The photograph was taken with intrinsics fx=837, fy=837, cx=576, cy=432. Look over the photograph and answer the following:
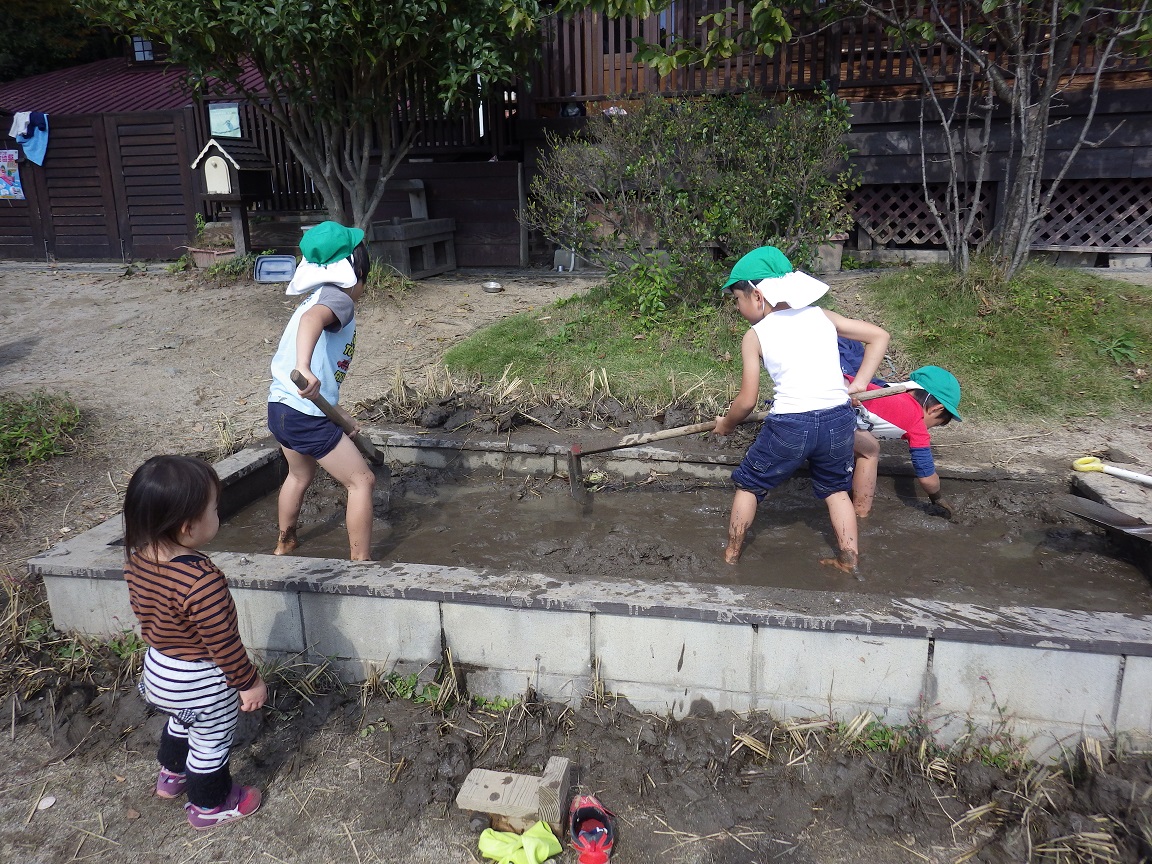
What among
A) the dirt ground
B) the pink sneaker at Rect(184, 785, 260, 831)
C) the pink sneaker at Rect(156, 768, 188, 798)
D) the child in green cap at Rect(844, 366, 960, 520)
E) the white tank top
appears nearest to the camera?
the dirt ground

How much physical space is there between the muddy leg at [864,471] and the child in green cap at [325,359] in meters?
2.45

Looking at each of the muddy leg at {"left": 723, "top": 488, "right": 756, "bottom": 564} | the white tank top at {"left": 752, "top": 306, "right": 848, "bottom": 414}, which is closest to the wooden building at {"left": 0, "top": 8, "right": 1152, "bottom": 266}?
the white tank top at {"left": 752, "top": 306, "right": 848, "bottom": 414}

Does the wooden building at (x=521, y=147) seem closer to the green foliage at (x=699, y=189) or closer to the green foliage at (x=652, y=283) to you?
the green foliage at (x=699, y=189)

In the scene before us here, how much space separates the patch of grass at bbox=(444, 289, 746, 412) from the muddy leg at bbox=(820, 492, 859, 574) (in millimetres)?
1655

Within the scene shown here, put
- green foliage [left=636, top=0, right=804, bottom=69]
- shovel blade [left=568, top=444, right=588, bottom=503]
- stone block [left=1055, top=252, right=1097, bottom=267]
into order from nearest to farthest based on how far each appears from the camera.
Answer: shovel blade [left=568, top=444, right=588, bottom=503] → green foliage [left=636, top=0, right=804, bottom=69] → stone block [left=1055, top=252, right=1097, bottom=267]

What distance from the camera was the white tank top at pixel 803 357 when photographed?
352 cm

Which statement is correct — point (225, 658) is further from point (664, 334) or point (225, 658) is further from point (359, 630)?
point (664, 334)

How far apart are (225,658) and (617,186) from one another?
544 cm

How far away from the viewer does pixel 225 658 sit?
7.82ft

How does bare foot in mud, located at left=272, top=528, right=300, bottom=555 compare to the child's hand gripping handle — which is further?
bare foot in mud, located at left=272, top=528, right=300, bottom=555

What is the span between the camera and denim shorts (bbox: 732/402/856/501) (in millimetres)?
3568

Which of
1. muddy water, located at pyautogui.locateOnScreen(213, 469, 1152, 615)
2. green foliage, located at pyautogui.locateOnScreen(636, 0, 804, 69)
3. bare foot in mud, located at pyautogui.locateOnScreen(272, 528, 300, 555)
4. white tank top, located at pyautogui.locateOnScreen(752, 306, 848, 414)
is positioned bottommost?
muddy water, located at pyautogui.locateOnScreen(213, 469, 1152, 615)

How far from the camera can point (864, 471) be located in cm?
435

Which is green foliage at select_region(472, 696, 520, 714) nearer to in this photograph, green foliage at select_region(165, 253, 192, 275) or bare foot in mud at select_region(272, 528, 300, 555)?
bare foot in mud at select_region(272, 528, 300, 555)
